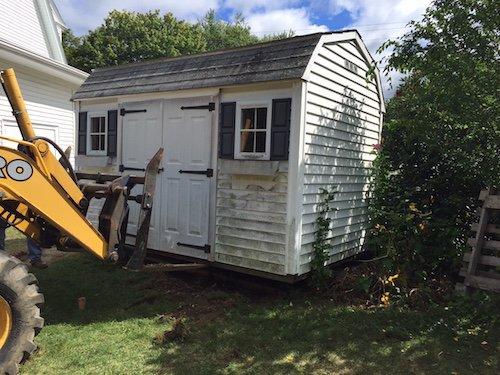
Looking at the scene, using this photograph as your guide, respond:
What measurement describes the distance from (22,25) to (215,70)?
11.5 meters

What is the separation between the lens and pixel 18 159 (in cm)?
390

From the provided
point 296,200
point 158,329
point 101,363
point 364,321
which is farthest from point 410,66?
point 101,363

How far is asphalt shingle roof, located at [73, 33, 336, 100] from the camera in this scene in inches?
206

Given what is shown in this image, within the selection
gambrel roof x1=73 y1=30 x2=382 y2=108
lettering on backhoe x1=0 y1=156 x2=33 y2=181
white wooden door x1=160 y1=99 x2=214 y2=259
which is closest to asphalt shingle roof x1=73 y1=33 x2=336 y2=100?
gambrel roof x1=73 y1=30 x2=382 y2=108

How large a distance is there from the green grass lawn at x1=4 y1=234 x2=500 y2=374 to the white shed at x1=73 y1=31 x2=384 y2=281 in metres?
0.55

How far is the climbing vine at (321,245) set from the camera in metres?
5.53

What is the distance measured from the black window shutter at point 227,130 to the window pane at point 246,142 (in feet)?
0.43

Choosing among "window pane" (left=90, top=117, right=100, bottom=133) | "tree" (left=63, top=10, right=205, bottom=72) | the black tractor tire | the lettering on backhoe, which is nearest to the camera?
the black tractor tire

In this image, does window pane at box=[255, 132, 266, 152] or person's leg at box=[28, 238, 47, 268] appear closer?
window pane at box=[255, 132, 266, 152]

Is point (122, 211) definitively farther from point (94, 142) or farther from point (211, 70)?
point (94, 142)

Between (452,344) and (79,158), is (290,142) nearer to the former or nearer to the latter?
(452,344)

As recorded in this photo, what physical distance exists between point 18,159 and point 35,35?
13.1m

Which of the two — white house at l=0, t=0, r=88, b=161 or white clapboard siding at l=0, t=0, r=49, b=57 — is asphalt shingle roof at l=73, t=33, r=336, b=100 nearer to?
white house at l=0, t=0, r=88, b=161

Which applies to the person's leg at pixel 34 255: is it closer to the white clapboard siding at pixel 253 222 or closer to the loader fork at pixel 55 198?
the loader fork at pixel 55 198
